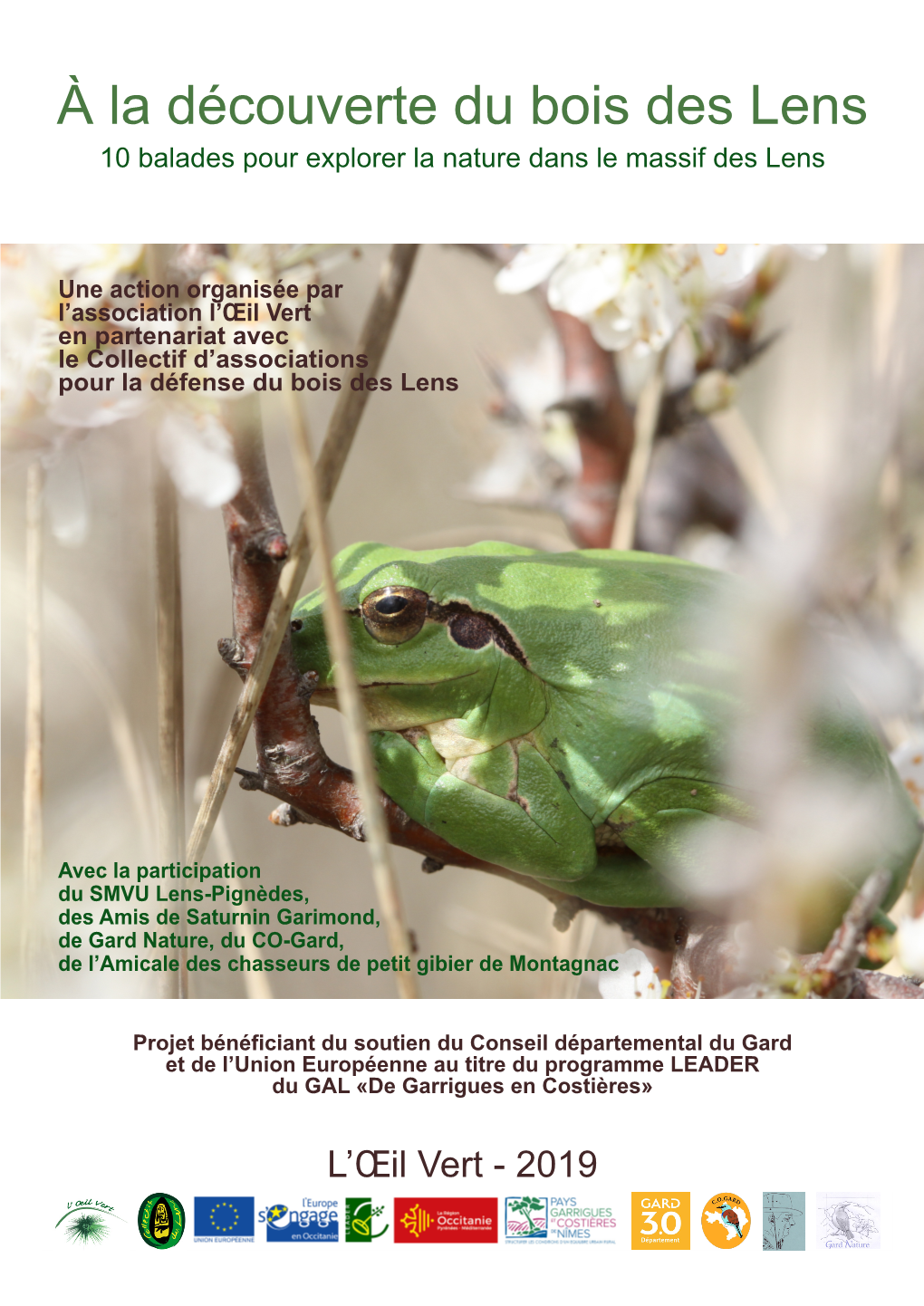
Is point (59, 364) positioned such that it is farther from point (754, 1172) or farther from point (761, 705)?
point (754, 1172)

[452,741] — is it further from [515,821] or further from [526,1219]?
[526,1219]

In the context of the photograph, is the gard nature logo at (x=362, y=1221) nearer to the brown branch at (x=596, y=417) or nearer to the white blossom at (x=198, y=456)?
the white blossom at (x=198, y=456)

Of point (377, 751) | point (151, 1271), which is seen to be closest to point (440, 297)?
point (377, 751)

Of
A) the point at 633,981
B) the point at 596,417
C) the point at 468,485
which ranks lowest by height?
the point at 633,981

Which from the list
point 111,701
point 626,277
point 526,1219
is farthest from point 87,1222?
point 626,277

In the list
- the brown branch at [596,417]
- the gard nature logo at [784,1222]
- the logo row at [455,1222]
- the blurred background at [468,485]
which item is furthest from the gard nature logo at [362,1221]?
the brown branch at [596,417]

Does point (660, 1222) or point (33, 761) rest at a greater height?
point (33, 761)
